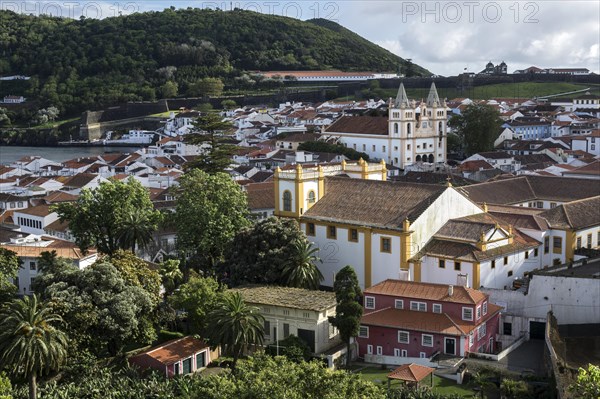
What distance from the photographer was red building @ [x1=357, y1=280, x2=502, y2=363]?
86.5 feet

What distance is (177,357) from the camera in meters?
25.5

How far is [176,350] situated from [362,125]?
5237 cm

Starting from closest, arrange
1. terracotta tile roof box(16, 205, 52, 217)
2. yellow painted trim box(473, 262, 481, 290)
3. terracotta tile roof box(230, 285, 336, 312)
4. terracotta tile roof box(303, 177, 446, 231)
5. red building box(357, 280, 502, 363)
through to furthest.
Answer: red building box(357, 280, 502, 363) < terracotta tile roof box(230, 285, 336, 312) < yellow painted trim box(473, 262, 481, 290) < terracotta tile roof box(303, 177, 446, 231) < terracotta tile roof box(16, 205, 52, 217)

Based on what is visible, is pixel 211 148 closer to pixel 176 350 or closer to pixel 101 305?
pixel 176 350

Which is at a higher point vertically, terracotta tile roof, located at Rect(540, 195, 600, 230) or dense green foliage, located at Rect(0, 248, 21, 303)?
terracotta tile roof, located at Rect(540, 195, 600, 230)

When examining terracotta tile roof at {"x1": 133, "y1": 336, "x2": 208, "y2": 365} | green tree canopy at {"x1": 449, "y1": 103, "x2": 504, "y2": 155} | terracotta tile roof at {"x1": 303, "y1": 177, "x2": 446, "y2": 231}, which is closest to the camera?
terracotta tile roof at {"x1": 133, "y1": 336, "x2": 208, "y2": 365}

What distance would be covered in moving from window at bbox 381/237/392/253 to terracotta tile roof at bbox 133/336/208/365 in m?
8.38

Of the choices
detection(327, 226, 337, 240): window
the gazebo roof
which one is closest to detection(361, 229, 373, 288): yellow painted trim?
detection(327, 226, 337, 240): window

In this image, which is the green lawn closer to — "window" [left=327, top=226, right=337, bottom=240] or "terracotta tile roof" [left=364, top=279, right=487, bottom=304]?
"terracotta tile roof" [left=364, top=279, right=487, bottom=304]

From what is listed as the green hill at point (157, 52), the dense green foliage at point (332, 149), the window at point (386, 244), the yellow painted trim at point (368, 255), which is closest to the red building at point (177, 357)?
the yellow painted trim at point (368, 255)

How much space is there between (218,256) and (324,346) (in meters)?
7.98

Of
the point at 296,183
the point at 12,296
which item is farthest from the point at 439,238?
the point at 12,296

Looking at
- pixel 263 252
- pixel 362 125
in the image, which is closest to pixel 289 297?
pixel 263 252

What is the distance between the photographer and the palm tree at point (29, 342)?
879 inches
